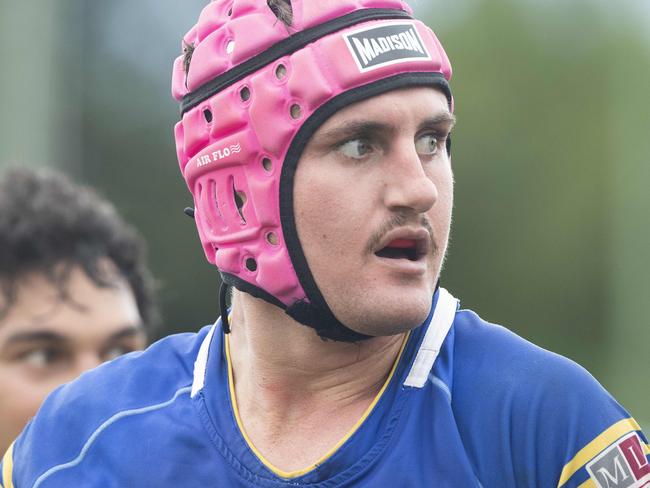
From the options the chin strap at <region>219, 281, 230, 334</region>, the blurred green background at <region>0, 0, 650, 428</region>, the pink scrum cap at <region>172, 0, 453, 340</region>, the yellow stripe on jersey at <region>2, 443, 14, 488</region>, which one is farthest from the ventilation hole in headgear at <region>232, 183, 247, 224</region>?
the blurred green background at <region>0, 0, 650, 428</region>

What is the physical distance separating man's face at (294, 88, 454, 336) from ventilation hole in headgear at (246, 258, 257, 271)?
0.66 feet

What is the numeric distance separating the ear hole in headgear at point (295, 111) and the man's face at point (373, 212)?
0.26ft

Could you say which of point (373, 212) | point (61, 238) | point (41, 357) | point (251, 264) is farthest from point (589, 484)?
point (61, 238)

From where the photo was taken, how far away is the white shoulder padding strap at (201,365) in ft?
11.7

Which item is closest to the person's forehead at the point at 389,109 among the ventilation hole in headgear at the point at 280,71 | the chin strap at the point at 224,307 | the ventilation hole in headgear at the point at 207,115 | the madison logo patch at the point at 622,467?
the ventilation hole in headgear at the point at 280,71

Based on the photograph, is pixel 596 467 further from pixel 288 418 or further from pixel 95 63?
pixel 95 63

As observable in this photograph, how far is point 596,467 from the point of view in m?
2.93

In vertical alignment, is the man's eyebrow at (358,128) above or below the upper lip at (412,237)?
above

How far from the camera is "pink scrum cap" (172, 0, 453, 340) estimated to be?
3184 millimetres

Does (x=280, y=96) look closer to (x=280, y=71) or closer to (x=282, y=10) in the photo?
(x=280, y=71)

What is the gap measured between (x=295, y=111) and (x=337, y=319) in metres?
0.59

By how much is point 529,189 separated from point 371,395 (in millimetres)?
18500

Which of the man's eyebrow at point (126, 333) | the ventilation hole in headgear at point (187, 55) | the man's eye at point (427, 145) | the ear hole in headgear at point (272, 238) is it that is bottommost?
the man's eyebrow at point (126, 333)

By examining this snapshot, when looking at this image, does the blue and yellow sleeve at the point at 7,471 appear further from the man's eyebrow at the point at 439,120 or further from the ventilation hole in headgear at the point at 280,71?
the man's eyebrow at the point at 439,120
